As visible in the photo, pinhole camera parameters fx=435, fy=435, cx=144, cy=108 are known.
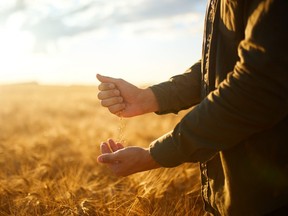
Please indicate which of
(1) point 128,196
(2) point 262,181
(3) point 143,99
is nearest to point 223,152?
(2) point 262,181

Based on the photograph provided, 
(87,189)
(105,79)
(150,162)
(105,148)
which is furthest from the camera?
(87,189)

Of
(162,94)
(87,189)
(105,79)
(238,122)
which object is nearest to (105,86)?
(105,79)

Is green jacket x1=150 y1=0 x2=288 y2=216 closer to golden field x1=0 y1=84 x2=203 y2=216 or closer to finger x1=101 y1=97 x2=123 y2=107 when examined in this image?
finger x1=101 y1=97 x2=123 y2=107

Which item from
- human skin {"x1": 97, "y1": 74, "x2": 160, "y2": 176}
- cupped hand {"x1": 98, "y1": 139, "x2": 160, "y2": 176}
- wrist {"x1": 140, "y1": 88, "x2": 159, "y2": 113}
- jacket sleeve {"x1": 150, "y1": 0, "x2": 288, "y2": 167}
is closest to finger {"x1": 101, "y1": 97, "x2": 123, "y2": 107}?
human skin {"x1": 97, "y1": 74, "x2": 160, "y2": 176}

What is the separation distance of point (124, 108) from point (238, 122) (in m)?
0.68

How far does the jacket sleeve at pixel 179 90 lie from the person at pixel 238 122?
0.26 metres

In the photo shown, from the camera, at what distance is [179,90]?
72.2 inches

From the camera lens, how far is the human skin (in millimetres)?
1480

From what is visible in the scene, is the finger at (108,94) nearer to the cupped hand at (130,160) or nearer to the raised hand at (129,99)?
the raised hand at (129,99)

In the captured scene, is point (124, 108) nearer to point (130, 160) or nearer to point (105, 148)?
point (105, 148)

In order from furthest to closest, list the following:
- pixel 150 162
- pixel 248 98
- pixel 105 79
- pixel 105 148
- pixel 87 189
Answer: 1. pixel 87 189
2. pixel 105 79
3. pixel 105 148
4. pixel 150 162
5. pixel 248 98

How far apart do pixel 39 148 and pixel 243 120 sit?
3.85 metres

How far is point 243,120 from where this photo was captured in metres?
1.25

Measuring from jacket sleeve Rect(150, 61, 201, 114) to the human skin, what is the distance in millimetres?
34
